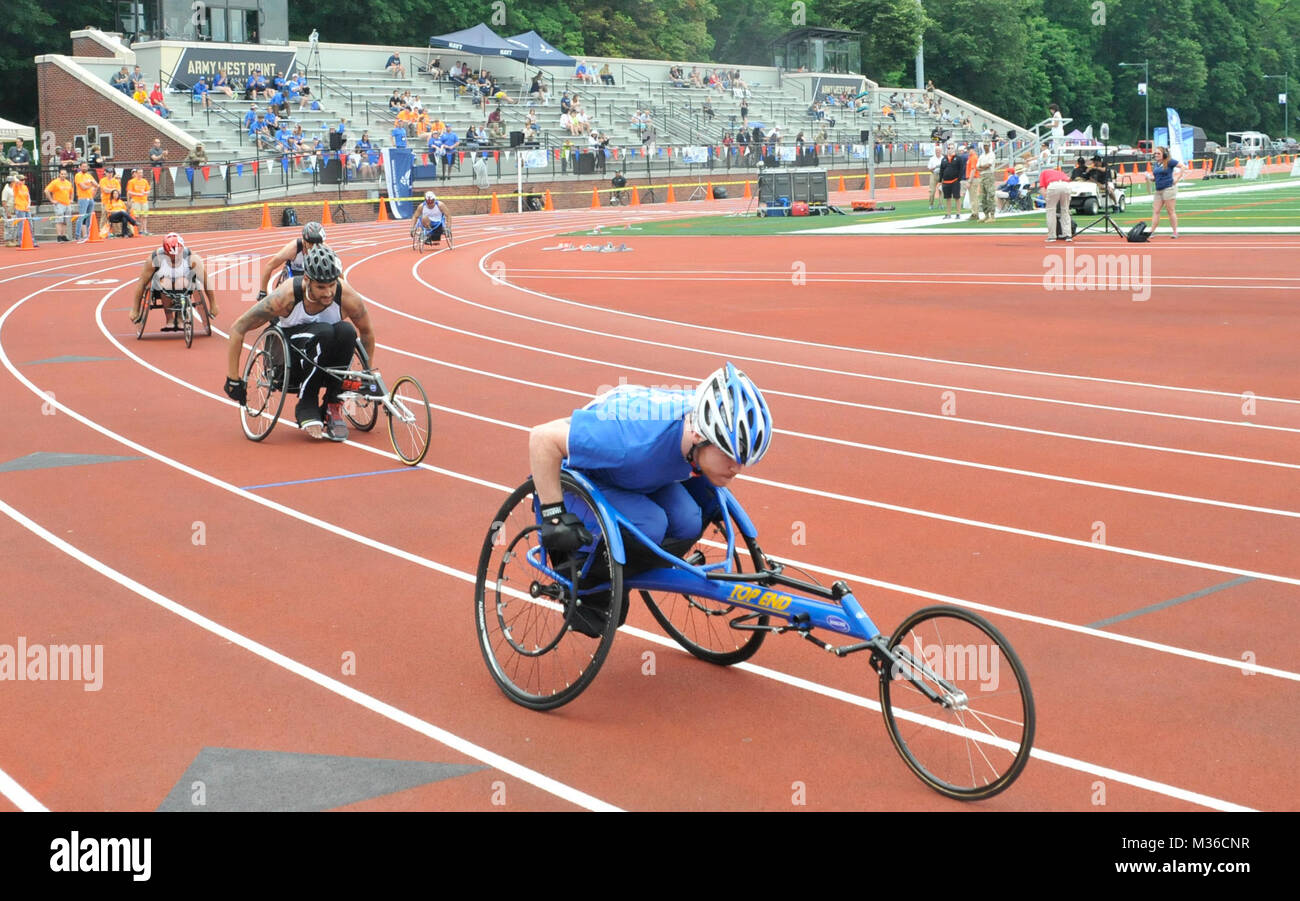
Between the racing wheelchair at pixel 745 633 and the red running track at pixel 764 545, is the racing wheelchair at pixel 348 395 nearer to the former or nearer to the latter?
the red running track at pixel 764 545

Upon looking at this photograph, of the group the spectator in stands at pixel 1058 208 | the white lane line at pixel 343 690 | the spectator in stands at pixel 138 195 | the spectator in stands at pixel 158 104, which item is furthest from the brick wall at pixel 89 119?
the white lane line at pixel 343 690

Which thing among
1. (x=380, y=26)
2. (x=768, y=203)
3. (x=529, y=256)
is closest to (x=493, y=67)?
(x=380, y=26)

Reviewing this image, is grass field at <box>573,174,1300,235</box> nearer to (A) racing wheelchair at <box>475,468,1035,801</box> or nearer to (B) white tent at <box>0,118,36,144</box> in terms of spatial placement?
(B) white tent at <box>0,118,36,144</box>

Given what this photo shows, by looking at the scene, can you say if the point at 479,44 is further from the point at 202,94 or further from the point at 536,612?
the point at 536,612

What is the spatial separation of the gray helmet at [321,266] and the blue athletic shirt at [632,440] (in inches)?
249

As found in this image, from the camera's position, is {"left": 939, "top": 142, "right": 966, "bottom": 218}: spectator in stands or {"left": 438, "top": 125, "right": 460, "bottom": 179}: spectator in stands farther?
{"left": 438, "top": 125, "right": 460, "bottom": 179}: spectator in stands

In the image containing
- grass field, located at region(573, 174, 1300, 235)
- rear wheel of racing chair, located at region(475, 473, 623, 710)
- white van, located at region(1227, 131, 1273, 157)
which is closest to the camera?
rear wheel of racing chair, located at region(475, 473, 623, 710)

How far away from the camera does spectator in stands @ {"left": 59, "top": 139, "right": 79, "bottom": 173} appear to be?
40969 mm

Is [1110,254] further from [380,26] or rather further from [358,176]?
[380,26]

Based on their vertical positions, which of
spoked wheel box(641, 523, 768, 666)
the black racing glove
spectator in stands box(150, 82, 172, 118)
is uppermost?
spectator in stands box(150, 82, 172, 118)

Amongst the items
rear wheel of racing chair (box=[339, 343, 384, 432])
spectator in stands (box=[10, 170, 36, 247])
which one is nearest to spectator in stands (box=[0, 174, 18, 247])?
spectator in stands (box=[10, 170, 36, 247])

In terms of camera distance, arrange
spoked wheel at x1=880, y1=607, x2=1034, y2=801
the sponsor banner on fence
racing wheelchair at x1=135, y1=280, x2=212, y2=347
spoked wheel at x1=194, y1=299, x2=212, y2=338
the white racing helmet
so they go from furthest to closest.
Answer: the sponsor banner on fence → spoked wheel at x1=194, y1=299, x2=212, y2=338 → racing wheelchair at x1=135, y1=280, x2=212, y2=347 → the white racing helmet → spoked wheel at x1=880, y1=607, x2=1034, y2=801

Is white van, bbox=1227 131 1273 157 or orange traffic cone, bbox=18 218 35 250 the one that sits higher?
white van, bbox=1227 131 1273 157
